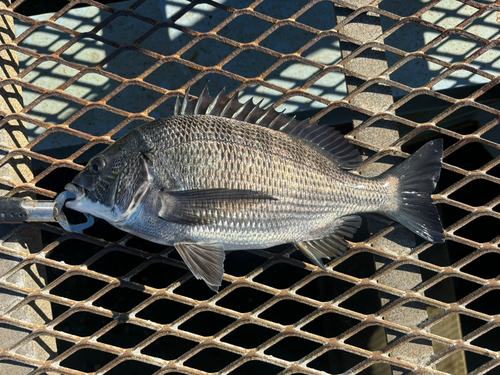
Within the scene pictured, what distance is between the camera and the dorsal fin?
180 cm

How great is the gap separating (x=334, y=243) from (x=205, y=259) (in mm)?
600

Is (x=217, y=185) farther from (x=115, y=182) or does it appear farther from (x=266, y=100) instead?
(x=266, y=100)

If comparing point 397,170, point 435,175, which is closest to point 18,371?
point 397,170

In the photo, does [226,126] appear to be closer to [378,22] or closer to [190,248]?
[190,248]

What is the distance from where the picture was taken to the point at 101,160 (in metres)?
1.73

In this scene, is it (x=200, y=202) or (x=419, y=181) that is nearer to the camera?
(x=200, y=202)

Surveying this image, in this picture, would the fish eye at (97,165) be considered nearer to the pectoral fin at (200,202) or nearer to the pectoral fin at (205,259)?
the pectoral fin at (200,202)

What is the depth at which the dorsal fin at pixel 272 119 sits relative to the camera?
5.89 ft

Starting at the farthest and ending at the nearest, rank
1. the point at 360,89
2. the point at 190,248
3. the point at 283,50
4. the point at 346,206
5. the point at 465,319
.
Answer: the point at 465,319, the point at 283,50, the point at 360,89, the point at 346,206, the point at 190,248

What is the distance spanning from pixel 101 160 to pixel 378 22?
5.07ft

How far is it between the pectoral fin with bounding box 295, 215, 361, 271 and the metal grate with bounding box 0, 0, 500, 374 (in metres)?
0.21

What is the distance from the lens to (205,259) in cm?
171

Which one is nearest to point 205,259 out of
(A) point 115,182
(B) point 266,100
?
(A) point 115,182

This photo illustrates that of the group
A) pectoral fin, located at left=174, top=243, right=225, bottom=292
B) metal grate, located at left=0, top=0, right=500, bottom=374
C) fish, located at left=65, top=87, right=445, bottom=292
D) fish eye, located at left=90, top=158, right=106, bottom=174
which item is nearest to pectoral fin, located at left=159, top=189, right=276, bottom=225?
fish, located at left=65, top=87, right=445, bottom=292
